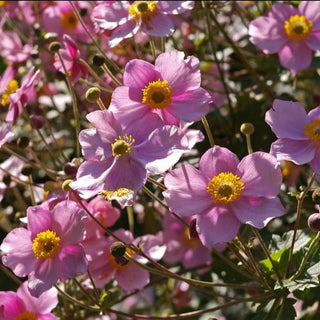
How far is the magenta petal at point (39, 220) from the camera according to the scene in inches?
66.1

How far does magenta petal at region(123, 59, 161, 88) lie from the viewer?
1665 mm

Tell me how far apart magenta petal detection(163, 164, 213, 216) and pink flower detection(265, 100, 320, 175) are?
0.52 feet

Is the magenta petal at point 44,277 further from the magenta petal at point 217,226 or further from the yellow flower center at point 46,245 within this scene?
the magenta petal at point 217,226

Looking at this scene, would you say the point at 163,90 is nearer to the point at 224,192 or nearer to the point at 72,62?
the point at 224,192

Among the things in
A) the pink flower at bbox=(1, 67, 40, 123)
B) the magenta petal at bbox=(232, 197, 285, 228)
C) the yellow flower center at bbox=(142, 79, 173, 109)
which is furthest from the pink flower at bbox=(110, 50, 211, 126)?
the pink flower at bbox=(1, 67, 40, 123)

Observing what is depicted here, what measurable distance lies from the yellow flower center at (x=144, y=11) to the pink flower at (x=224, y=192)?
20.2 inches

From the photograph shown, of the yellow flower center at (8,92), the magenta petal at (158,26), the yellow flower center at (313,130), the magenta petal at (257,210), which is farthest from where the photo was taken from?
the yellow flower center at (8,92)

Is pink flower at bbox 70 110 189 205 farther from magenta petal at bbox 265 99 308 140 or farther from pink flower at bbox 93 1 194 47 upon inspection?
pink flower at bbox 93 1 194 47

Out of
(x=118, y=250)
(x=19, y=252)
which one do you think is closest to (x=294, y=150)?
(x=118, y=250)

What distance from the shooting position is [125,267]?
6.51 feet

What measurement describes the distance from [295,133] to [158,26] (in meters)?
0.51

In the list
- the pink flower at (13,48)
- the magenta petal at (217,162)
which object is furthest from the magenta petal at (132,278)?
the pink flower at (13,48)

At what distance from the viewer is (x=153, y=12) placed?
1968 millimetres

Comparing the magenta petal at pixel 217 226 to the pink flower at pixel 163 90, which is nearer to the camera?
the magenta petal at pixel 217 226
